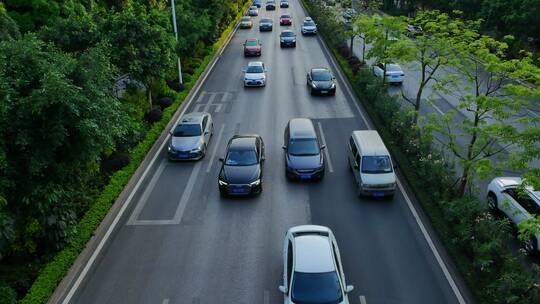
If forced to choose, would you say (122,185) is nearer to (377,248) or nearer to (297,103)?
(377,248)

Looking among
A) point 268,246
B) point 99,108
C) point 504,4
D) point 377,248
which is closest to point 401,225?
point 377,248

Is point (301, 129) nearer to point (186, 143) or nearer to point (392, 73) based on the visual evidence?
point (186, 143)

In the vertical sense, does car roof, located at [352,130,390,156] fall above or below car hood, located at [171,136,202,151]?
above

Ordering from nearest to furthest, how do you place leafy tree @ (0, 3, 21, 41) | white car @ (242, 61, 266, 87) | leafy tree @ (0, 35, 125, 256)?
leafy tree @ (0, 35, 125, 256) → leafy tree @ (0, 3, 21, 41) → white car @ (242, 61, 266, 87)

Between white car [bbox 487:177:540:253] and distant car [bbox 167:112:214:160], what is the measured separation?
1300 centimetres

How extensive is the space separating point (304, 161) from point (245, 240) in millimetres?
5099

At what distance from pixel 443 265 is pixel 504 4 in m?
35.3

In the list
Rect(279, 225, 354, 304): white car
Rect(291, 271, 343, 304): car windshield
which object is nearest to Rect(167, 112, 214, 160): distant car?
Rect(279, 225, 354, 304): white car

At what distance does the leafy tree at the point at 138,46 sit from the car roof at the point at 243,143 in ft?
22.5

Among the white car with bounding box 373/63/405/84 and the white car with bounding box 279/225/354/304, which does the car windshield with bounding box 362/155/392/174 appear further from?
the white car with bounding box 373/63/405/84

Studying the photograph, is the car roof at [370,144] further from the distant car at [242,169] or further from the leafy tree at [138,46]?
the leafy tree at [138,46]

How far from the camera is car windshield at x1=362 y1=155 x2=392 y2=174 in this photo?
60.8 feet

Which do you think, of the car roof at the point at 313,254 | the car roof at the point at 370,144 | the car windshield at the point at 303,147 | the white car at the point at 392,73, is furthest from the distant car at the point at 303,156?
the white car at the point at 392,73

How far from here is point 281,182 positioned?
20.3 m
